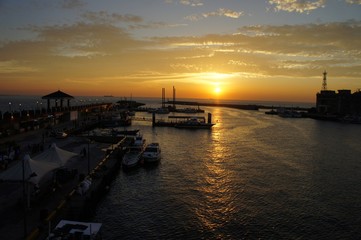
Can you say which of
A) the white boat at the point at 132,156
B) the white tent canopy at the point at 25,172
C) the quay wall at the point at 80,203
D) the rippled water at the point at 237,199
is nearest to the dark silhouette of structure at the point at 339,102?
the rippled water at the point at 237,199

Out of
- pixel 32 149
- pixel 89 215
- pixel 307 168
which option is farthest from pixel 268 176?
pixel 32 149

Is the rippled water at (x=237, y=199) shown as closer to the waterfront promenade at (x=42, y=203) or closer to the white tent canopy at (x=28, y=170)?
the waterfront promenade at (x=42, y=203)

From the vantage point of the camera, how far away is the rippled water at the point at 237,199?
22297 mm

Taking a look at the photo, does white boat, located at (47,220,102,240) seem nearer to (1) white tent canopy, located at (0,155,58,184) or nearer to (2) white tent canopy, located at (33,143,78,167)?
(1) white tent canopy, located at (0,155,58,184)

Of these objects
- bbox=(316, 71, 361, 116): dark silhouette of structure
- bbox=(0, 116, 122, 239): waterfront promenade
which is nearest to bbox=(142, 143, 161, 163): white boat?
bbox=(0, 116, 122, 239): waterfront promenade

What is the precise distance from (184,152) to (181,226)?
28060 millimetres

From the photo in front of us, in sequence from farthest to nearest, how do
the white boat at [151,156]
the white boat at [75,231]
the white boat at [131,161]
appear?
the white boat at [151,156] < the white boat at [131,161] < the white boat at [75,231]

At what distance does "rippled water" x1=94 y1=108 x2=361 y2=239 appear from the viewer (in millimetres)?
22297

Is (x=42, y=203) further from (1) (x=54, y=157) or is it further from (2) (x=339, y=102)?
(2) (x=339, y=102)

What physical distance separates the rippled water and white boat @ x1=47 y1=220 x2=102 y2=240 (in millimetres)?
3944

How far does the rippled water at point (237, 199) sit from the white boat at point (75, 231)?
3944 mm

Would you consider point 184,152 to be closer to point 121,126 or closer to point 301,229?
point 301,229

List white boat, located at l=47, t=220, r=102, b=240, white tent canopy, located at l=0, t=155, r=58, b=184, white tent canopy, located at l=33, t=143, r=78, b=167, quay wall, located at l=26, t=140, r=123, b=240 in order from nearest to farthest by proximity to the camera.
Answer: white boat, located at l=47, t=220, r=102, b=240, quay wall, located at l=26, t=140, r=123, b=240, white tent canopy, located at l=0, t=155, r=58, b=184, white tent canopy, located at l=33, t=143, r=78, b=167

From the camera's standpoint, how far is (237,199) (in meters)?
28.4
